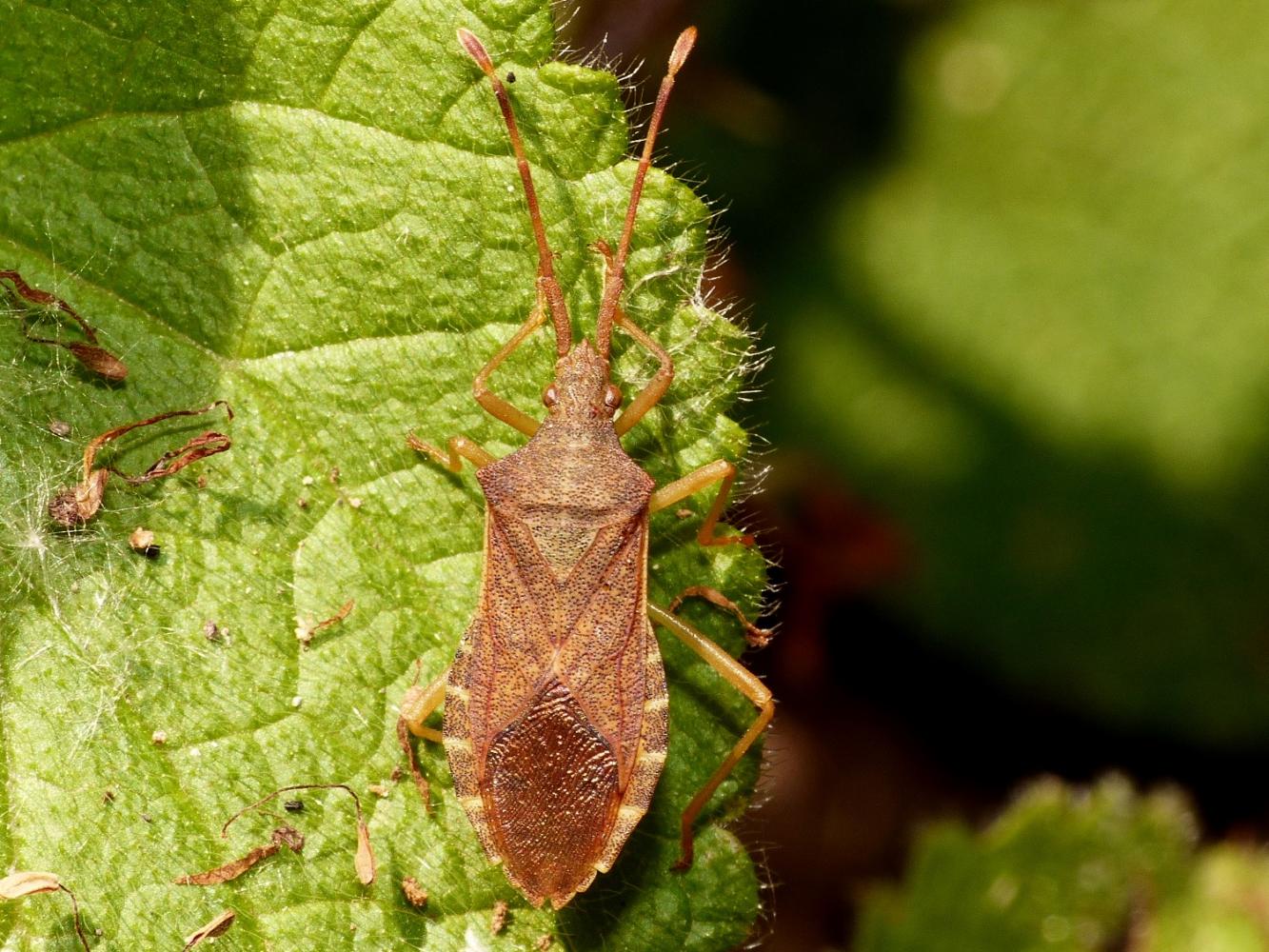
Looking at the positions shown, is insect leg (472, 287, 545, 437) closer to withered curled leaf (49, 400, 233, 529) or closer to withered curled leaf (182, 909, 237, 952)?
withered curled leaf (49, 400, 233, 529)

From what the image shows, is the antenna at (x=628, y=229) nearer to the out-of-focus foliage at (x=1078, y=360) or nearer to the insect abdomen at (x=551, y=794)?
the insect abdomen at (x=551, y=794)

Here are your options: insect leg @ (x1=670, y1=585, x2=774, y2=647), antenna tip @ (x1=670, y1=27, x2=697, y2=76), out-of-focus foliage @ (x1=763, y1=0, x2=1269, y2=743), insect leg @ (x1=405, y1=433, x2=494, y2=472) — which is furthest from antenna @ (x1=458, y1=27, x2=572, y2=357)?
out-of-focus foliage @ (x1=763, y1=0, x2=1269, y2=743)

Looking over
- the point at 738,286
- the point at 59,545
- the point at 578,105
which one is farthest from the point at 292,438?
the point at 738,286

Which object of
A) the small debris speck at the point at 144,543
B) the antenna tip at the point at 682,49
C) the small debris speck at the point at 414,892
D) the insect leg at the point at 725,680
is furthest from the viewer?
the antenna tip at the point at 682,49

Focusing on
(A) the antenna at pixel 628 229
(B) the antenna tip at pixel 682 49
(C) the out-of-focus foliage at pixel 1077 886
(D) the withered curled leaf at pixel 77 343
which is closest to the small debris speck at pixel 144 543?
(D) the withered curled leaf at pixel 77 343

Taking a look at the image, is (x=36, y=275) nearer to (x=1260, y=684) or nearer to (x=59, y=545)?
(x=59, y=545)

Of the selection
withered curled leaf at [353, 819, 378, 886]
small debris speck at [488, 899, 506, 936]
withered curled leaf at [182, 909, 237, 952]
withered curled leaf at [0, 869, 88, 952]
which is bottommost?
withered curled leaf at [182, 909, 237, 952]

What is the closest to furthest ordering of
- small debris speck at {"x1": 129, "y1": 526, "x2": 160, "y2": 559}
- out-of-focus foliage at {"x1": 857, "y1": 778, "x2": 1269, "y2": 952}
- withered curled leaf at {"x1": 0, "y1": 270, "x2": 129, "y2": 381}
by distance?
withered curled leaf at {"x1": 0, "y1": 270, "x2": 129, "y2": 381} < small debris speck at {"x1": 129, "y1": 526, "x2": 160, "y2": 559} < out-of-focus foliage at {"x1": 857, "y1": 778, "x2": 1269, "y2": 952}
